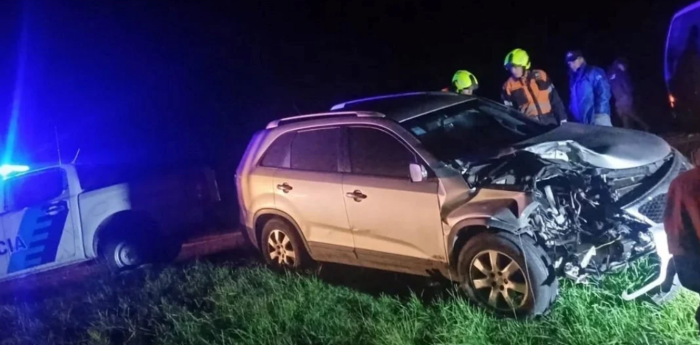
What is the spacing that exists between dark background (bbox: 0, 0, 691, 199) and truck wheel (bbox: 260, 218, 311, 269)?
1088cm

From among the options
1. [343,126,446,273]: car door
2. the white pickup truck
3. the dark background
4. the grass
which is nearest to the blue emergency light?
the white pickup truck

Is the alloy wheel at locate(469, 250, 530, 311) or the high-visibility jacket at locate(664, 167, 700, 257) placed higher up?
the high-visibility jacket at locate(664, 167, 700, 257)

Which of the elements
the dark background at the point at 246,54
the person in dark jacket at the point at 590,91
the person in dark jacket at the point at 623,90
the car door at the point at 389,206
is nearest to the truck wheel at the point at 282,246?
the car door at the point at 389,206

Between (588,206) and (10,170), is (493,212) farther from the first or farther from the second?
(10,170)

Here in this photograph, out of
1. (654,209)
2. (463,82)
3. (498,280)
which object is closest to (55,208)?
(463,82)

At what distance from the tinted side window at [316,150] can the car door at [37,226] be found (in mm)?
2967

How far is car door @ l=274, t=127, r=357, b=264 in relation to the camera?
22.0 feet

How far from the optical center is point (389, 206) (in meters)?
6.17

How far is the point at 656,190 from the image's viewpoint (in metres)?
5.48

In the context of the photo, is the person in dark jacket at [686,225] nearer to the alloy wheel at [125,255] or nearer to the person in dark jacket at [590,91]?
the person in dark jacket at [590,91]

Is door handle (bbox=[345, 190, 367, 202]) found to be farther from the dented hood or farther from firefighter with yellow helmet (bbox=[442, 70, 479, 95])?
firefighter with yellow helmet (bbox=[442, 70, 479, 95])

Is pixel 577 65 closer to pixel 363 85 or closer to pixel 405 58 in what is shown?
pixel 363 85

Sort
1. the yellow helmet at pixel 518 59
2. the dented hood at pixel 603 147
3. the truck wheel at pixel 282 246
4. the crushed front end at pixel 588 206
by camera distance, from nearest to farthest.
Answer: the crushed front end at pixel 588 206
the dented hood at pixel 603 147
the truck wheel at pixel 282 246
the yellow helmet at pixel 518 59

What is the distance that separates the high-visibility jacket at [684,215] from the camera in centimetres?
318
